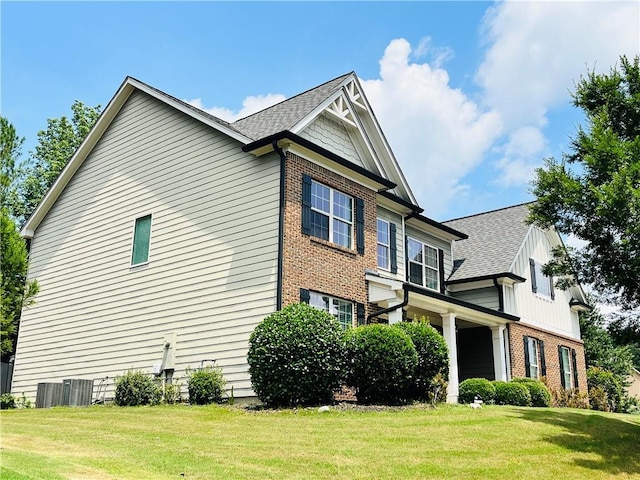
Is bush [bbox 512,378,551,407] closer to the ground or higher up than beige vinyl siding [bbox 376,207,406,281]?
closer to the ground

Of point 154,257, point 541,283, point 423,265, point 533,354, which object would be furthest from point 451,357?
point 541,283

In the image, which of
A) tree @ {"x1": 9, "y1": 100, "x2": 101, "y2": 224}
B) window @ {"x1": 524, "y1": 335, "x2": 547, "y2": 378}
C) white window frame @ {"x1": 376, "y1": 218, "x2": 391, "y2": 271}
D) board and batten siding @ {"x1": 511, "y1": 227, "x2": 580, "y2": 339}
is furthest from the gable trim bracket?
tree @ {"x1": 9, "y1": 100, "x2": 101, "y2": 224}

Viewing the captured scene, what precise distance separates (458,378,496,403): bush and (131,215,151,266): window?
10130 millimetres

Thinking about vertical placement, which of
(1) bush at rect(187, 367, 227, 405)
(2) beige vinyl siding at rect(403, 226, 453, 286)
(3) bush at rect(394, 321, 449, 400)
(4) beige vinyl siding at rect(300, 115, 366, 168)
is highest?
(4) beige vinyl siding at rect(300, 115, 366, 168)

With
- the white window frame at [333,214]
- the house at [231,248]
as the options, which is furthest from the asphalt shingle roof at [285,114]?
the white window frame at [333,214]

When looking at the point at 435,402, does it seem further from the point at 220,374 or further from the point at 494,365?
the point at 494,365

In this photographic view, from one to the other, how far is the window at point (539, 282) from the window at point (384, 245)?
876 cm

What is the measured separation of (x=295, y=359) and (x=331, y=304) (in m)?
3.31

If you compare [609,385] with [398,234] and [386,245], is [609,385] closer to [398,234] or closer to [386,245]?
[398,234]

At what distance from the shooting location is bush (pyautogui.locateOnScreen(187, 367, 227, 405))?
51.7 feet

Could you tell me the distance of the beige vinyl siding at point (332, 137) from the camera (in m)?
18.4

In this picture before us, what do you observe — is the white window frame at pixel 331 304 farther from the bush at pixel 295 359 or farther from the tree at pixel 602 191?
the tree at pixel 602 191

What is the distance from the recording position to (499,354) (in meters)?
23.5

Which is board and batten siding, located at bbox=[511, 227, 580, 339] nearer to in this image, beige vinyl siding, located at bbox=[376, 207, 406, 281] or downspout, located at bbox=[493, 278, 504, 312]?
downspout, located at bbox=[493, 278, 504, 312]
